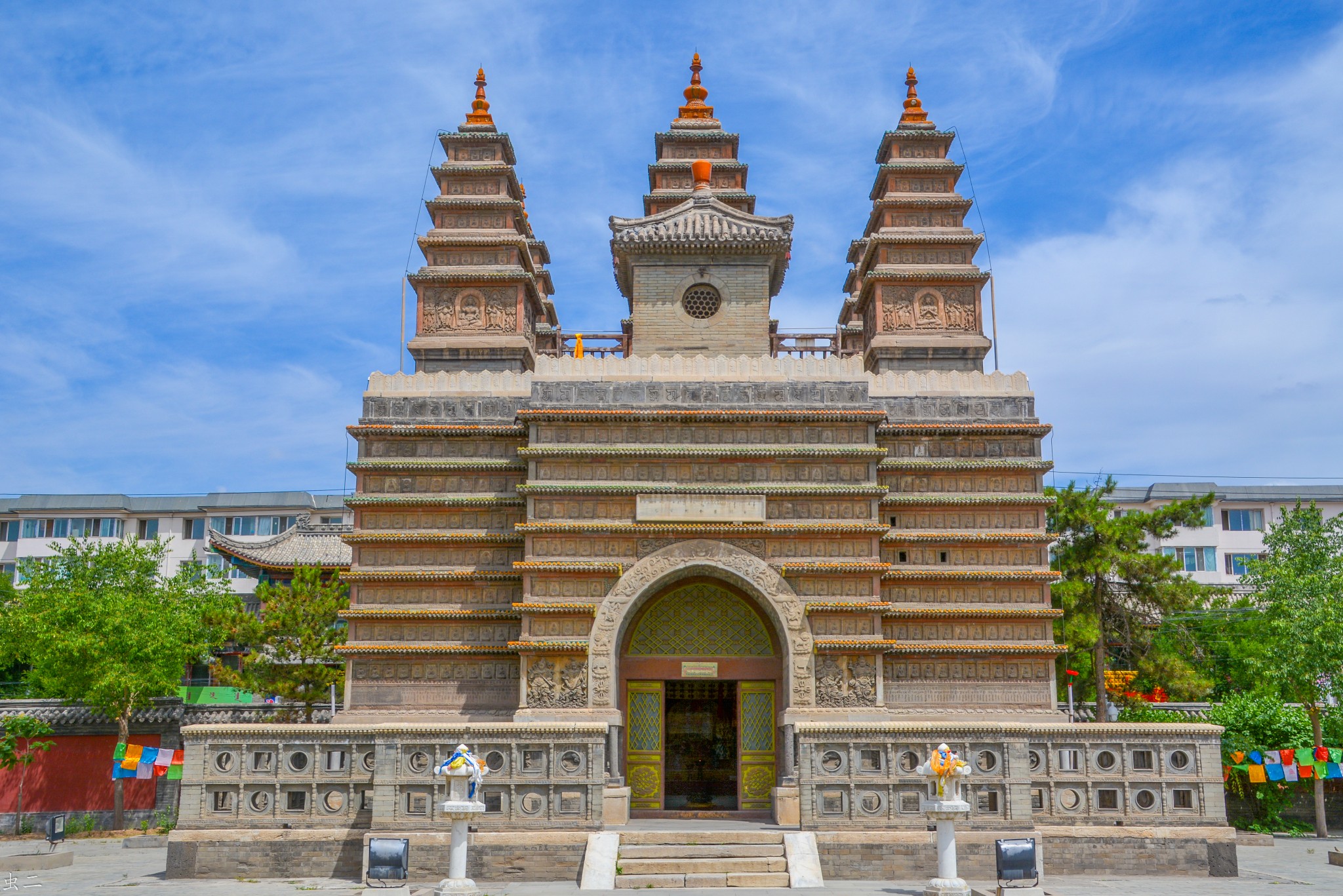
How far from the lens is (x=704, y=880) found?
2044 centimetres

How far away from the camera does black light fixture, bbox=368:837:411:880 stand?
1916 centimetres

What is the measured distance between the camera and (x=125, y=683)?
98.1 feet

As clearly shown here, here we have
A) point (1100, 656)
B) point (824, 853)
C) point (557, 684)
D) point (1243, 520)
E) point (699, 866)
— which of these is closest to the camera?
point (699, 866)

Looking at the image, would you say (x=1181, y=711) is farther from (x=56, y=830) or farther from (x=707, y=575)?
(x=56, y=830)

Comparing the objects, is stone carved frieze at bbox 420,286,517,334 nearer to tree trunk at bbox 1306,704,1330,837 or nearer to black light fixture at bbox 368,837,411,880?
black light fixture at bbox 368,837,411,880

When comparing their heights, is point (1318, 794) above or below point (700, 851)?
above

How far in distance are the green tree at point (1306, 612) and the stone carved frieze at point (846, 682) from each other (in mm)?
10814

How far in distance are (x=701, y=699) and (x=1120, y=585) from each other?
1607cm

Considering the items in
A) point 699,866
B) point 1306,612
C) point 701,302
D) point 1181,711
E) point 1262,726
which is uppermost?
point 701,302

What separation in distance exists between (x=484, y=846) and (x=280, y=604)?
14530mm

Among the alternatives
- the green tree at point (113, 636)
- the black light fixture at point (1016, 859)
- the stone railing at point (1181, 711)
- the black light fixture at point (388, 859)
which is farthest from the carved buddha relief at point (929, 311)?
the green tree at point (113, 636)

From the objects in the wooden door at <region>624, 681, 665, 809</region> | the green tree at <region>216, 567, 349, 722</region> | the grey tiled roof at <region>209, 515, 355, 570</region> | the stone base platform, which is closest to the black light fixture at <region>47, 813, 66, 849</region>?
the stone base platform

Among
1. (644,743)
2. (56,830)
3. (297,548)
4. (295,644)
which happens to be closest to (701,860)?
(644,743)

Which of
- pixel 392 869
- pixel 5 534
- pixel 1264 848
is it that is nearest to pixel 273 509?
pixel 5 534
